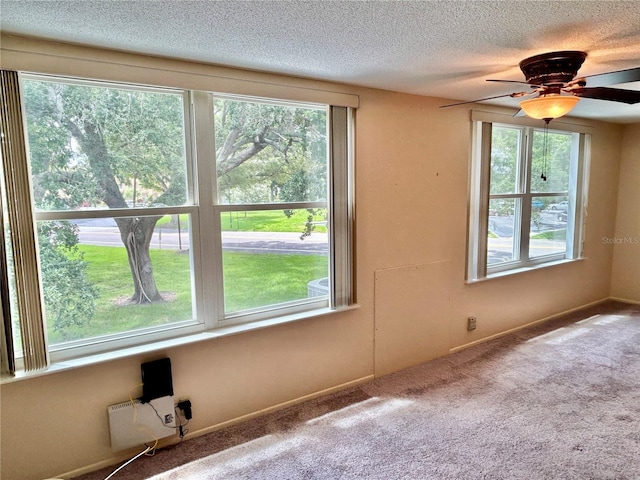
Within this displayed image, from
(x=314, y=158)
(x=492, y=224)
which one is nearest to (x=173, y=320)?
(x=314, y=158)

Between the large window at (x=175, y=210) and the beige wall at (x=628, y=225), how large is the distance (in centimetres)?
422

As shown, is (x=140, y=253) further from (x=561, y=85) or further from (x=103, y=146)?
(x=561, y=85)

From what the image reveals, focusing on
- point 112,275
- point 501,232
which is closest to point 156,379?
point 112,275

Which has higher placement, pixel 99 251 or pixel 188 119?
pixel 188 119

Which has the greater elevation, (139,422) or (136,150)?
(136,150)

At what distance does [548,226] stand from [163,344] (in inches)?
169

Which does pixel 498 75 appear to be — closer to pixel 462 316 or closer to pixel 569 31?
pixel 569 31

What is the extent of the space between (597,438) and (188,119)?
3.08m

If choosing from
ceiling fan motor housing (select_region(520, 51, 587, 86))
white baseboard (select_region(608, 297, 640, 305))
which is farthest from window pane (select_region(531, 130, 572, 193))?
ceiling fan motor housing (select_region(520, 51, 587, 86))

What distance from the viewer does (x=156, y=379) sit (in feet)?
7.28

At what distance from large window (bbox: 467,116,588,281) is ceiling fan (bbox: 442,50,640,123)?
4.63 feet

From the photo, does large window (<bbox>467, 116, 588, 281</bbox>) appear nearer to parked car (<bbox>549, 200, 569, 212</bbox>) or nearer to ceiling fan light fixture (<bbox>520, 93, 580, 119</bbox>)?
parked car (<bbox>549, 200, 569, 212</bbox>)

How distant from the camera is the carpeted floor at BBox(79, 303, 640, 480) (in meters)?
2.10

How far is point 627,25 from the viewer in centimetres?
168
